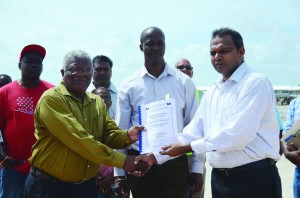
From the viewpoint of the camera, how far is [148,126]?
13.8ft

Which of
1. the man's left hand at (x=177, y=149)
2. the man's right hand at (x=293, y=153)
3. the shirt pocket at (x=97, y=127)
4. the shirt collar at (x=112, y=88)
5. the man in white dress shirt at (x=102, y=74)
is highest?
the man in white dress shirt at (x=102, y=74)

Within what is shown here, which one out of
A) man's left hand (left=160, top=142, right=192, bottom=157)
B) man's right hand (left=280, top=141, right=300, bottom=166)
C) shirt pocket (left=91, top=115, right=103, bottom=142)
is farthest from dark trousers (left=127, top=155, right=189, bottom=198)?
man's right hand (left=280, top=141, right=300, bottom=166)

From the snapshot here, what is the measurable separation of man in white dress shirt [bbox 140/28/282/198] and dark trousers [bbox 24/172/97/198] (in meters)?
1.21

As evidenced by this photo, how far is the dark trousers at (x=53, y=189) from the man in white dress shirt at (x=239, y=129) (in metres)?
1.21

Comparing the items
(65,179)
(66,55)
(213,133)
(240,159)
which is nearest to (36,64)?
(66,55)

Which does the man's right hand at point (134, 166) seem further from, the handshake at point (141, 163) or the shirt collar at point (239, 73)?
the shirt collar at point (239, 73)

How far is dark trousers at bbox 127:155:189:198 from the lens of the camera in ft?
14.4

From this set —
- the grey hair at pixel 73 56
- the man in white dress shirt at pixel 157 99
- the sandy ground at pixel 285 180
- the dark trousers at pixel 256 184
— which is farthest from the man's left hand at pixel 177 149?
the sandy ground at pixel 285 180

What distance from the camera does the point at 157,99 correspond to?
4492 mm

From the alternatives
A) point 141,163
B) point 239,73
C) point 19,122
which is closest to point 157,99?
point 141,163

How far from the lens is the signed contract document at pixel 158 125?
411cm

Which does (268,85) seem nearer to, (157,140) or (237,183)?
(237,183)

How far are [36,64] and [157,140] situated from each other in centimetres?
195

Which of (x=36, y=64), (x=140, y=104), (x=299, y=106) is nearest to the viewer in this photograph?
(x=140, y=104)
